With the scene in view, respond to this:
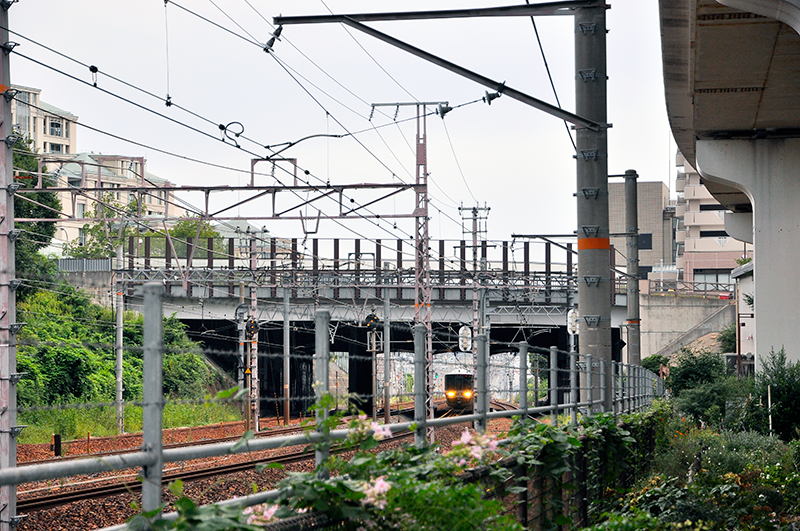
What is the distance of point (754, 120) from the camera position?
61.0ft

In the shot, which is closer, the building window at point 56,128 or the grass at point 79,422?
the grass at point 79,422

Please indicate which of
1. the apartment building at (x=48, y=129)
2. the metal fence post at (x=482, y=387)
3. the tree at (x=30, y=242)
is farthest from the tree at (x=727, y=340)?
the apartment building at (x=48, y=129)

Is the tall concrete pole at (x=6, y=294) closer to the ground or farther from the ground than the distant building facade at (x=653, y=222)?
closer to the ground

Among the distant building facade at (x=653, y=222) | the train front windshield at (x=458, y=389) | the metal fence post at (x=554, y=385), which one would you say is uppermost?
the distant building facade at (x=653, y=222)

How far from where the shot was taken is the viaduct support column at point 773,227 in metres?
19.9

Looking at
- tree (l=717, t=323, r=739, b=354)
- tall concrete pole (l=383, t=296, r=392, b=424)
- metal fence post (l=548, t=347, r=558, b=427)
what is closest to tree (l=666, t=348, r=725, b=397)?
tall concrete pole (l=383, t=296, r=392, b=424)

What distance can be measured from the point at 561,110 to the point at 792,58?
167 inches

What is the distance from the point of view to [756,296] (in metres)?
20.2

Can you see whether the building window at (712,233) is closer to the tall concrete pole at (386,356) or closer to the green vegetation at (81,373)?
the green vegetation at (81,373)

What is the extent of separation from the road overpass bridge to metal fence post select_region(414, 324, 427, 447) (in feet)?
25.6

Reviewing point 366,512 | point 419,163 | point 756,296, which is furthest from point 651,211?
point 366,512

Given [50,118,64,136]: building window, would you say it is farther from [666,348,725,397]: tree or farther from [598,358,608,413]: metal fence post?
[598,358,608,413]: metal fence post

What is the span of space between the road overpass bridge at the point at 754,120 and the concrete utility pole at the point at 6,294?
8.98 m

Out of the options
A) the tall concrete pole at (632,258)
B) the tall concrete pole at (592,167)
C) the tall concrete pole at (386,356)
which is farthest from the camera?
the tall concrete pole at (632,258)
